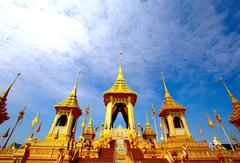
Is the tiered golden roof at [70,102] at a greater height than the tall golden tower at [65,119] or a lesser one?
greater

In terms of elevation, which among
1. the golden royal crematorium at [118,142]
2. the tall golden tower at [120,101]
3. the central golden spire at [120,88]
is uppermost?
the central golden spire at [120,88]

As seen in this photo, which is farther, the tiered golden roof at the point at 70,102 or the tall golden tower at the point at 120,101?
the tiered golden roof at the point at 70,102

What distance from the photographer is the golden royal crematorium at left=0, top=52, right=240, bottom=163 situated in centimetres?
1476

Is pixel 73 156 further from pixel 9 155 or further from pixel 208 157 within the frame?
pixel 208 157

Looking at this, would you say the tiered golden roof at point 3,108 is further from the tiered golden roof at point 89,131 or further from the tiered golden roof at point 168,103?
the tiered golden roof at point 168,103

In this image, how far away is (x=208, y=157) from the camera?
1702 centimetres

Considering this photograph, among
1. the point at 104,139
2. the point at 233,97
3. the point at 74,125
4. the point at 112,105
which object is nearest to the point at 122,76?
the point at 112,105

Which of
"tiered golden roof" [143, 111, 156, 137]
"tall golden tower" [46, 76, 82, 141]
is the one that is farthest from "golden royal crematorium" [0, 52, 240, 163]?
"tiered golden roof" [143, 111, 156, 137]

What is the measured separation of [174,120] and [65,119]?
20750 millimetres

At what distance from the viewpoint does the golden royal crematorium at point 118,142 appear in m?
14.8

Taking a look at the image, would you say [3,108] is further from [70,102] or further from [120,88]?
[120,88]

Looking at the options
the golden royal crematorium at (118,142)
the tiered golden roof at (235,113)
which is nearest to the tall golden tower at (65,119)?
the golden royal crematorium at (118,142)

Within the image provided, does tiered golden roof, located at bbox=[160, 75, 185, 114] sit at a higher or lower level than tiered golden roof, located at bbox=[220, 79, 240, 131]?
higher

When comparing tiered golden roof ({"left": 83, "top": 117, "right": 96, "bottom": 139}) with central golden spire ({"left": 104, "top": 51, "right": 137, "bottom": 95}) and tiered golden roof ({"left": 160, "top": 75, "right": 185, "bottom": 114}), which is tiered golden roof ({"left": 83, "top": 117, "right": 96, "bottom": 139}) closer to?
central golden spire ({"left": 104, "top": 51, "right": 137, "bottom": 95})
